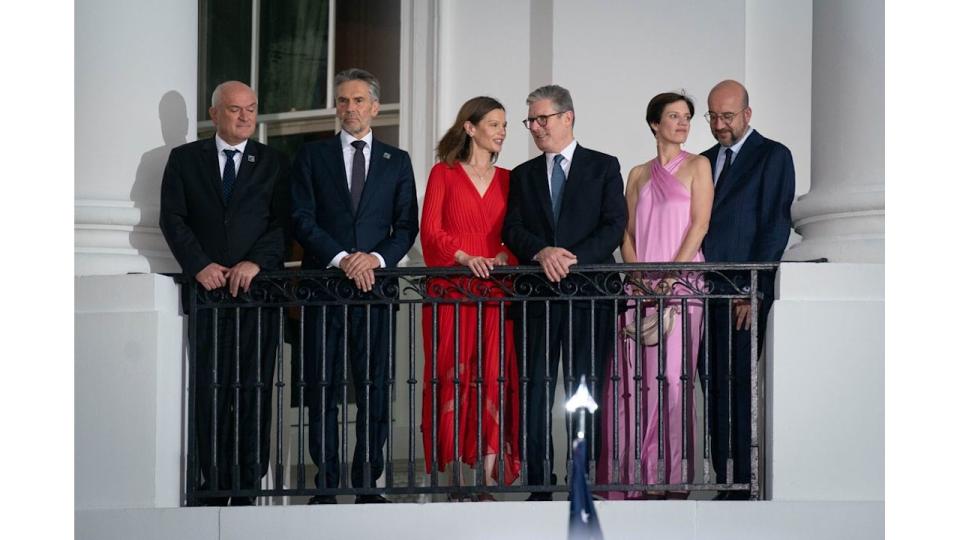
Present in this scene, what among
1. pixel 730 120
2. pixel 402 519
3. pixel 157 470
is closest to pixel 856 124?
pixel 730 120

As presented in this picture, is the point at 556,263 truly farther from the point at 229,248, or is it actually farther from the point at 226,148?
the point at 226,148

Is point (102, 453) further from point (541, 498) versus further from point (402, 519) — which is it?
point (541, 498)

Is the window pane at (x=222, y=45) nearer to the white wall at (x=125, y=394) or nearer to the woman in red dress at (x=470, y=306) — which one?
the woman in red dress at (x=470, y=306)

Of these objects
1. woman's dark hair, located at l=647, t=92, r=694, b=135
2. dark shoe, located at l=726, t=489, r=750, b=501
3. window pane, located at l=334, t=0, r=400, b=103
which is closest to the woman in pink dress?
woman's dark hair, located at l=647, t=92, r=694, b=135

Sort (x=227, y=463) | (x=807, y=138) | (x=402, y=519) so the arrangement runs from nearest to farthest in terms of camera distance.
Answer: (x=402, y=519)
(x=227, y=463)
(x=807, y=138)

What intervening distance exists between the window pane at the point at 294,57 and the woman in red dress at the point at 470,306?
302cm

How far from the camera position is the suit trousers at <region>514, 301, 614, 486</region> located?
9008 millimetres

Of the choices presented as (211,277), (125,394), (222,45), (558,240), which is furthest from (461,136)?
(222,45)

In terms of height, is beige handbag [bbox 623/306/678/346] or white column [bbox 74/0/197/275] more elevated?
white column [bbox 74/0/197/275]

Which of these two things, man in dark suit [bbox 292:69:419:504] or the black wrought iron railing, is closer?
the black wrought iron railing

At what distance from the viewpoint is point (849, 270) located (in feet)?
29.2

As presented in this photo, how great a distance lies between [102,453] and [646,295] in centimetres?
263

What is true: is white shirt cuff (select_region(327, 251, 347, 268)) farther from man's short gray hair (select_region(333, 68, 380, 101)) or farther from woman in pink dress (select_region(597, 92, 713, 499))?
woman in pink dress (select_region(597, 92, 713, 499))

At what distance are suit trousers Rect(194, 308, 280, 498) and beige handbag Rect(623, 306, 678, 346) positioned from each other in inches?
66.3
